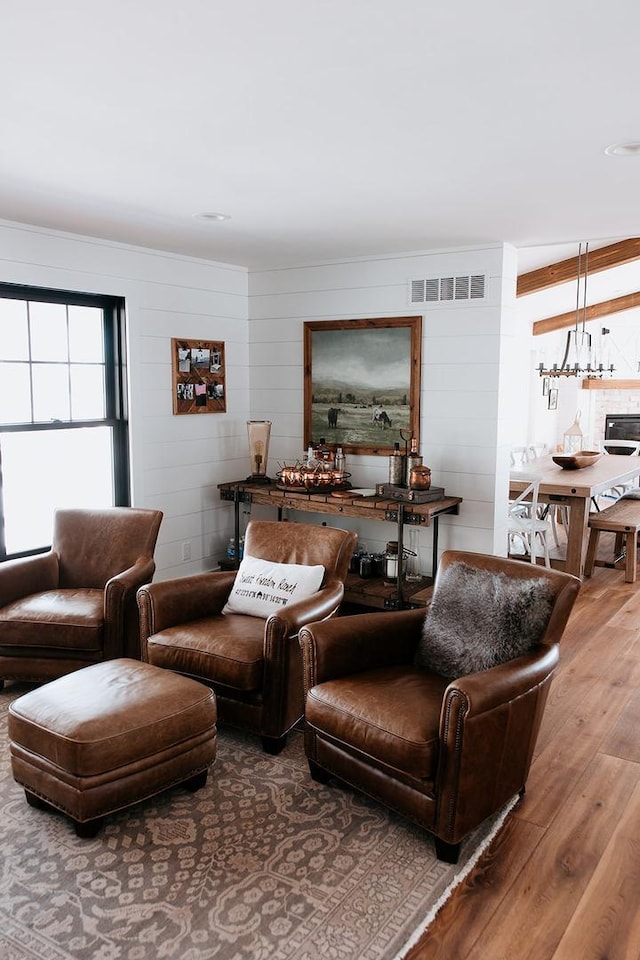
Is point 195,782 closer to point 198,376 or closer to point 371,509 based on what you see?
point 371,509

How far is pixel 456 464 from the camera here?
16.5 ft

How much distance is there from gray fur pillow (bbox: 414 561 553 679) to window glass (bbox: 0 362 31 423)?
9.39ft

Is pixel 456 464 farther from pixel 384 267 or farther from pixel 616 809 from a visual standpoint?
pixel 616 809

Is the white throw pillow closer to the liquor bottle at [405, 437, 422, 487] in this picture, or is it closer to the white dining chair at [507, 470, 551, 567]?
the liquor bottle at [405, 437, 422, 487]

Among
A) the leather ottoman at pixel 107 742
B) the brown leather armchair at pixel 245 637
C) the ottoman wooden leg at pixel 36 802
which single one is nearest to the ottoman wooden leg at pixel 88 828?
the leather ottoman at pixel 107 742

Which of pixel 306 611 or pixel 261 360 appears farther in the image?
pixel 261 360

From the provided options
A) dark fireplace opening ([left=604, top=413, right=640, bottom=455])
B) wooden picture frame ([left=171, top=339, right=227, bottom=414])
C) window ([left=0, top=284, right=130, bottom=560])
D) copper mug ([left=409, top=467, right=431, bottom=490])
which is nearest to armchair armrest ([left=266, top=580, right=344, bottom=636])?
copper mug ([left=409, top=467, right=431, bottom=490])

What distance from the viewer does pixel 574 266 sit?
6.54 meters

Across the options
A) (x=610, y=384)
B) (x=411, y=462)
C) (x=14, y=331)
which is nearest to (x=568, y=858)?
(x=411, y=462)

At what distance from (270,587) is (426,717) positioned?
1251mm

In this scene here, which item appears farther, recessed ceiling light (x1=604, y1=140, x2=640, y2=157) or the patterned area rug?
recessed ceiling light (x1=604, y1=140, x2=640, y2=157)

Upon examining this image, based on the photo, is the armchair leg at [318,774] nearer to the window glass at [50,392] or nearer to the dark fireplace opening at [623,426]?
the window glass at [50,392]

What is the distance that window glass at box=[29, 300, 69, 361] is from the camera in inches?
179

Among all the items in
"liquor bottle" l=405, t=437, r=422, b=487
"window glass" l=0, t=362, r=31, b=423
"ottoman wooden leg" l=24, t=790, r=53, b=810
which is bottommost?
"ottoman wooden leg" l=24, t=790, r=53, b=810
